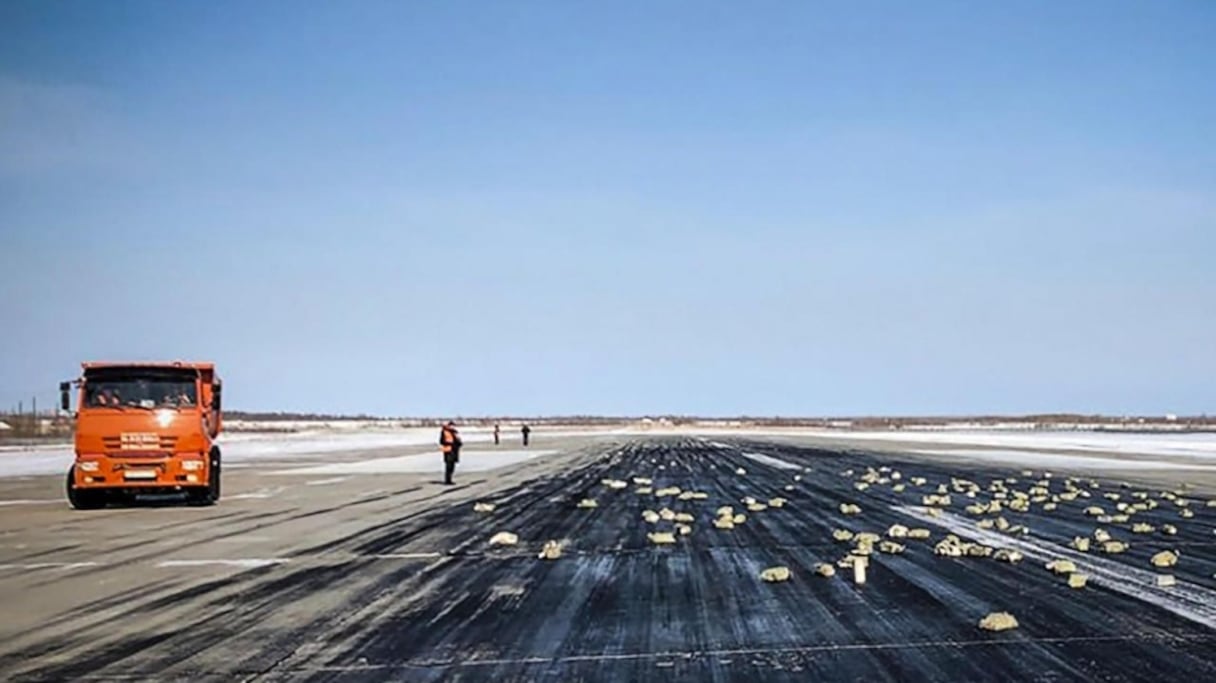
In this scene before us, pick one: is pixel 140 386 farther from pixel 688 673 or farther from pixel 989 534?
pixel 688 673

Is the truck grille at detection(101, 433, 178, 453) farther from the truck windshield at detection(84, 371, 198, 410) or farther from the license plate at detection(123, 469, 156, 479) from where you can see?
the truck windshield at detection(84, 371, 198, 410)

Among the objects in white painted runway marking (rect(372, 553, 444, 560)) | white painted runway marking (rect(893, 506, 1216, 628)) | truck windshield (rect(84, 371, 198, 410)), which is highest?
truck windshield (rect(84, 371, 198, 410))

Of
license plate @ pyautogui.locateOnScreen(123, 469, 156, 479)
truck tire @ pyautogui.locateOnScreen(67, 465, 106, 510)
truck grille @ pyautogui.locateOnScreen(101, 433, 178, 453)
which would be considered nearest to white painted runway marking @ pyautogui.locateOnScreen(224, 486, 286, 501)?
truck tire @ pyautogui.locateOnScreen(67, 465, 106, 510)

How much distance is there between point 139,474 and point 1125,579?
20.9 meters

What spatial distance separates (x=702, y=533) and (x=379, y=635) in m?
10.5

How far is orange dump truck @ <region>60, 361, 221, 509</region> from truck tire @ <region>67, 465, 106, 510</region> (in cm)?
4

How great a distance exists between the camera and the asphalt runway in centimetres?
970

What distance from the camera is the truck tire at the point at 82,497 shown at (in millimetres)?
27219

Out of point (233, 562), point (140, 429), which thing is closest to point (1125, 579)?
point (233, 562)

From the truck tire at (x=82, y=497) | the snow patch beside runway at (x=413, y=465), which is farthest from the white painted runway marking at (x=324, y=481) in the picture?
the truck tire at (x=82, y=497)

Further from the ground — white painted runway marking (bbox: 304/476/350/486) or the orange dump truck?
the orange dump truck

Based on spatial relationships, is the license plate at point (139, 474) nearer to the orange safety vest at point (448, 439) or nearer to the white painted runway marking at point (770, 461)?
the orange safety vest at point (448, 439)

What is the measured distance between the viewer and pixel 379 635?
438 inches

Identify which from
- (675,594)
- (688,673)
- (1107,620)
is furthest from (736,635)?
(1107,620)
